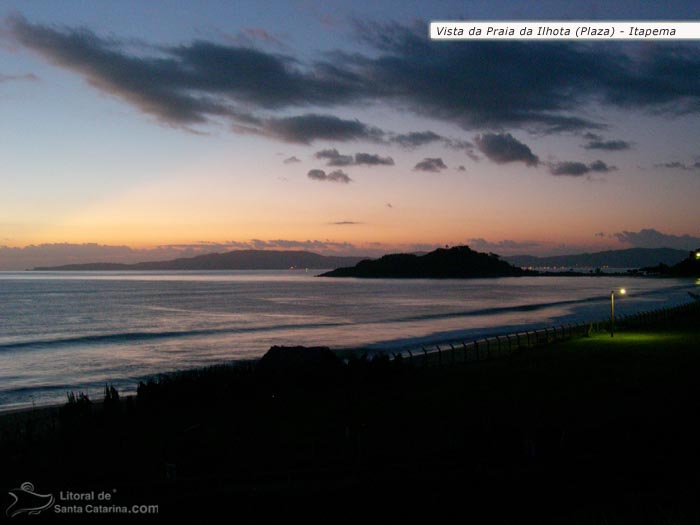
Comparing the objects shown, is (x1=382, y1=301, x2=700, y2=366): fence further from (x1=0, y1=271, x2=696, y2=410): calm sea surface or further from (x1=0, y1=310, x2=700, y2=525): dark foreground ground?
(x1=0, y1=310, x2=700, y2=525): dark foreground ground

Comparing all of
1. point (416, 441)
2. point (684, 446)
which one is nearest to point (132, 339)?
point (416, 441)

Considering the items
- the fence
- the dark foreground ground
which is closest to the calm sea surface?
the fence

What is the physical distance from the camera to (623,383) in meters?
22.5

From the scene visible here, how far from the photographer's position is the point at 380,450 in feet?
40.9

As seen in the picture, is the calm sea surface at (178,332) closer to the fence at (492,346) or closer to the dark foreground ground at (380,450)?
the fence at (492,346)

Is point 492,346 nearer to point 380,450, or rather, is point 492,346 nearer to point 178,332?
point 380,450

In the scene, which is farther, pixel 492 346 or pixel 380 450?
pixel 492 346

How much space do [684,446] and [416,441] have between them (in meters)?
5.18

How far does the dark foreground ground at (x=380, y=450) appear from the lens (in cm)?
864

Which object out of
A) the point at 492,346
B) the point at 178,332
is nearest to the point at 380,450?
the point at 492,346

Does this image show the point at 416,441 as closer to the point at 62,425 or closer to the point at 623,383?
the point at 62,425

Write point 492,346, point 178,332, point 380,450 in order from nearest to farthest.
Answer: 1. point 380,450
2. point 492,346
3. point 178,332

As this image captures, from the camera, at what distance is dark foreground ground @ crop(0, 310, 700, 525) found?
8.64 metres

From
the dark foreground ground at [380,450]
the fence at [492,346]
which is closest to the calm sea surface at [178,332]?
the fence at [492,346]
